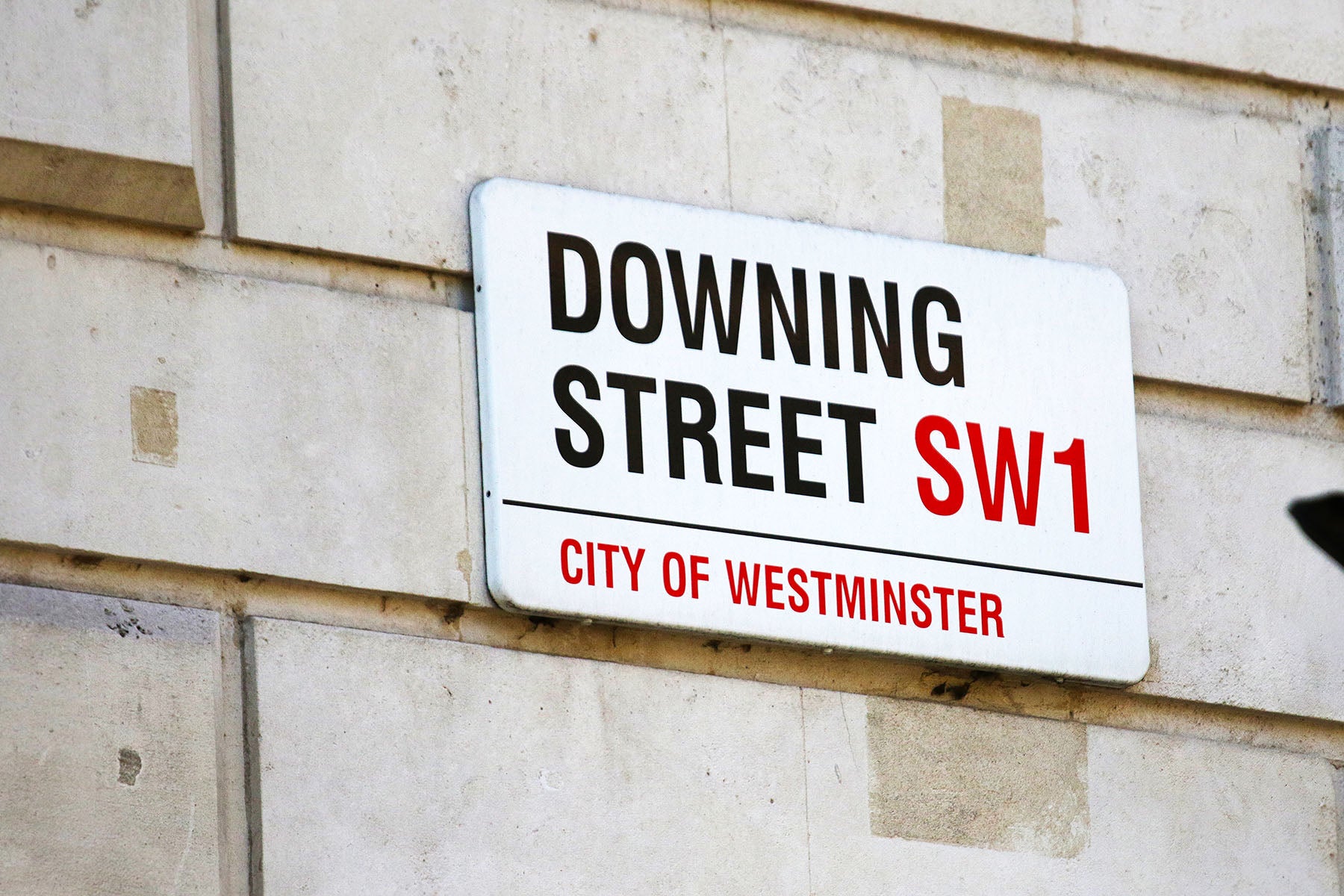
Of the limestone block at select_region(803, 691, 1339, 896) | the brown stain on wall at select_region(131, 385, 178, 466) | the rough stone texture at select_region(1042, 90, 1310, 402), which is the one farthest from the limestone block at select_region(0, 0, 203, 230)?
the rough stone texture at select_region(1042, 90, 1310, 402)

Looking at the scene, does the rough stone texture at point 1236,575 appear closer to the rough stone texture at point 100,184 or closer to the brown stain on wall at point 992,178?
the brown stain on wall at point 992,178

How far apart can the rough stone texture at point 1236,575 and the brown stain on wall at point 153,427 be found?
189 cm

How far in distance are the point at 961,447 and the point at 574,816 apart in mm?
1028

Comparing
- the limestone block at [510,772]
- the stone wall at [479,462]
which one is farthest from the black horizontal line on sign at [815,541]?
the limestone block at [510,772]

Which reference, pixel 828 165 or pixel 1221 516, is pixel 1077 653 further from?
pixel 828 165

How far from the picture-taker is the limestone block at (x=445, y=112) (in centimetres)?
445

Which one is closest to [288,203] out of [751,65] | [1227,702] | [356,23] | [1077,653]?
[356,23]

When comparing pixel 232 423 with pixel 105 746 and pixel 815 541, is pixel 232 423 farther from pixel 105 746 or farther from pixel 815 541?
pixel 815 541

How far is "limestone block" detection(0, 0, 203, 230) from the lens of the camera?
423cm

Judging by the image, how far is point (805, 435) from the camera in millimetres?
4672

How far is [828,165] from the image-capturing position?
4934mm

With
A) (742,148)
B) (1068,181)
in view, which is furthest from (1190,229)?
(742,148)

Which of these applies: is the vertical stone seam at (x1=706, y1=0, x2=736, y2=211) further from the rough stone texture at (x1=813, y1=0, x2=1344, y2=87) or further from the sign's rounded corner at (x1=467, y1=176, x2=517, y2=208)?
the sign's rounded corner at (x1=467, y1=176, x2=517, y2=208)

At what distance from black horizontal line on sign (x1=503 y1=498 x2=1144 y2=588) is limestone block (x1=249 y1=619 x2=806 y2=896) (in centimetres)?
25
